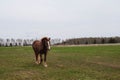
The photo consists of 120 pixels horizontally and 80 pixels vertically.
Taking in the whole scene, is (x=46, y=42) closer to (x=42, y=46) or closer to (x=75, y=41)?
(x=42, y=46)

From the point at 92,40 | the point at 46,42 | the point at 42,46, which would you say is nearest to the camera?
the point at 46,42

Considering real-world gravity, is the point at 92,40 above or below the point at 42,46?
above

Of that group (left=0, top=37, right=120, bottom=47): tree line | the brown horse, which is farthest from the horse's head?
(left=0, top=37, right=120, bottom=47): tree line

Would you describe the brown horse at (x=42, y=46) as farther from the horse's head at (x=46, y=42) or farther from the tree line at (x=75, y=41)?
the tree line at (x=75, y=41)

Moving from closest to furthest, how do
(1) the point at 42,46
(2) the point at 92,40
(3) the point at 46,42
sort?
(3) the point at 46,42, (1) the point at 42,46, (2) the point at 92,40

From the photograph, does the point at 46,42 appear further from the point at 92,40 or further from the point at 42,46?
the point at 92,40

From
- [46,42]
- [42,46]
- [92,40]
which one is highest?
[92,40]

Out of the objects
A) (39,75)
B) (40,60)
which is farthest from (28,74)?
(40,60)

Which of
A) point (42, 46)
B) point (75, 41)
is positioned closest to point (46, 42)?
point (42, 46)

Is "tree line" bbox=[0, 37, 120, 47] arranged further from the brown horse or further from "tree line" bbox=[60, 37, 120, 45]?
the brown horse

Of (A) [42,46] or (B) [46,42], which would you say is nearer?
(B) [46,42]

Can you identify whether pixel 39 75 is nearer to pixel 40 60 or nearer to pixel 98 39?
pixel 40 60

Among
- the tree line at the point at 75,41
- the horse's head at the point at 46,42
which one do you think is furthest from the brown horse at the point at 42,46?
the tree line at the point at 75,41

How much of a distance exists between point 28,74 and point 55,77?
1781mm
